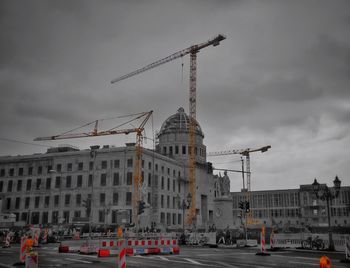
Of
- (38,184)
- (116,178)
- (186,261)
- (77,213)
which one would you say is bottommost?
(186,261)

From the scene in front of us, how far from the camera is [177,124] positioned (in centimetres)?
10800

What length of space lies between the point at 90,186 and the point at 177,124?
116 feet

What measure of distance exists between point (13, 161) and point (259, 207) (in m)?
106

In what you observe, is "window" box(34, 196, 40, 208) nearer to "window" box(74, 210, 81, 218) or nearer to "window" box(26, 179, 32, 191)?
"window" box(26, 179, 32, 191)

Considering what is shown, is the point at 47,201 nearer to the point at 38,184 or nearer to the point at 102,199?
the point at 38,184

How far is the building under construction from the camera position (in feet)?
254

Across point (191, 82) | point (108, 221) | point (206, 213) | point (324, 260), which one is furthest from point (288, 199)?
point (324, 260)

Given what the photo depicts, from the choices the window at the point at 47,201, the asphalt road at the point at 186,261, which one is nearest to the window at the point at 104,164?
the window at the point at 47,201

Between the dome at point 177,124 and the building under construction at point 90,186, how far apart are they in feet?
39.6

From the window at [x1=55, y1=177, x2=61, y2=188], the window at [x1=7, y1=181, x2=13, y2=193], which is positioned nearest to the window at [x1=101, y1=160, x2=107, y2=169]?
the window at [x1=55, y1=177, x2=61, y2=188]

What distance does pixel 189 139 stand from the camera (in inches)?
4149

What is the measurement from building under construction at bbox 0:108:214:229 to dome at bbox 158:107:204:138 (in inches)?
475

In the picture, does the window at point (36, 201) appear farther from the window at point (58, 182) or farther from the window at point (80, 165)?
the window at point (80, 165)

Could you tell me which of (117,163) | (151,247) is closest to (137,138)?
(117,163)
